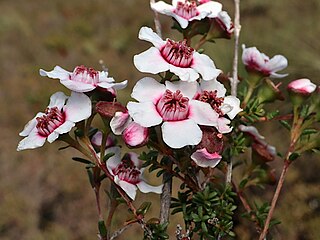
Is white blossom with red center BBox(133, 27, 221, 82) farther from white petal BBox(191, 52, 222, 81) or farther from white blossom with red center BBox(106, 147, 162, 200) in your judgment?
white blossom with red center BBox(106, 147, 162, 200)

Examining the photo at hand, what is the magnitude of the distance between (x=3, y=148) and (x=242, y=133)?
8.11 ft

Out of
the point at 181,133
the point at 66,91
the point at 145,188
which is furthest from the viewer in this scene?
the point at 66,91

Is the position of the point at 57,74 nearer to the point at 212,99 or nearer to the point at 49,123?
the point at 49,123

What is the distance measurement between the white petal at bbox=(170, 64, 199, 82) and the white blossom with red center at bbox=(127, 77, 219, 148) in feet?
0.04

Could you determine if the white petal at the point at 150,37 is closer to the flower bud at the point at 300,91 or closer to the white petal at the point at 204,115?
the white petal at the point at 204,115

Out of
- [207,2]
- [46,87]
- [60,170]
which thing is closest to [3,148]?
[60,170]

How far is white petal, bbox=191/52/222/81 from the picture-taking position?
53 cm

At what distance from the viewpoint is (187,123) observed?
20.1 inches

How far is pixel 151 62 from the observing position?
53cm

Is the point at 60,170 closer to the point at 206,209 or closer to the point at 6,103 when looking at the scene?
the point at 6,103

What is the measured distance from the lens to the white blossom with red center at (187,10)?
24.2 inches

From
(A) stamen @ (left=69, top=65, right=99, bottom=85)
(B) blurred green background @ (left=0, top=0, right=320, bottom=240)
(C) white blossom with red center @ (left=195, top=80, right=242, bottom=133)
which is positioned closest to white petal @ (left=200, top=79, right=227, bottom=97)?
(C) white blossom with red center @ (left=195, top=80, right=242, bottom=133)

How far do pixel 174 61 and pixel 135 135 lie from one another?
0.09 meters

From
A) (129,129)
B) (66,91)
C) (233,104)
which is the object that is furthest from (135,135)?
(66,91)
